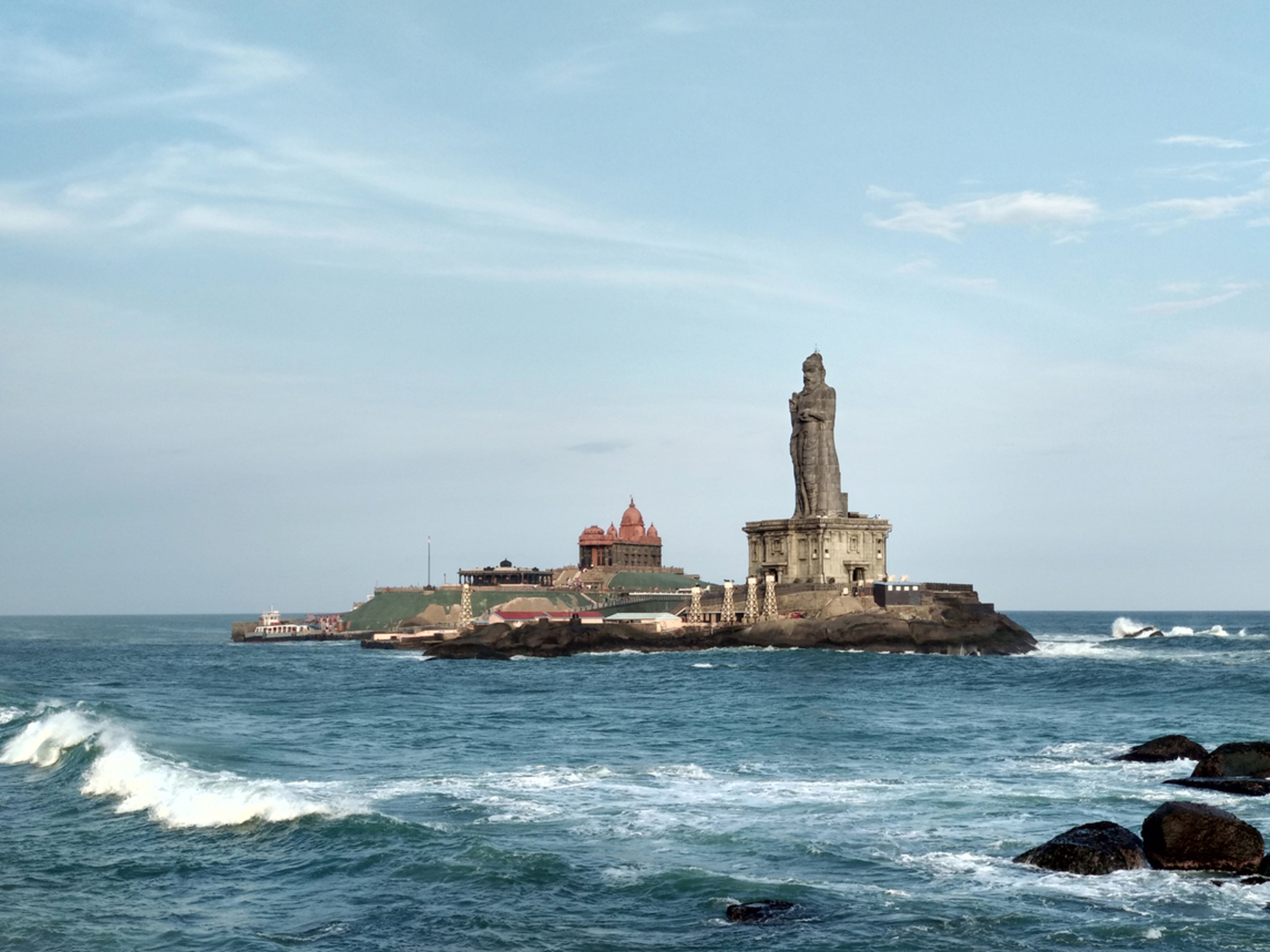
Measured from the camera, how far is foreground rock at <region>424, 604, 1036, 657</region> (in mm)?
123125

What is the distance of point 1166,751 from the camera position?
44375 millimetres

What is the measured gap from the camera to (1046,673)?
92.0 m

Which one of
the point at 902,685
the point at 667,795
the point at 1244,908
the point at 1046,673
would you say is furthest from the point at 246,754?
the point at 1046,673

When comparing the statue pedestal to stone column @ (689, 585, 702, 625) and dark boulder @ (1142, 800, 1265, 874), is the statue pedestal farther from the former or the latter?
dark boulder @ (1142, 800, 1265, 874)

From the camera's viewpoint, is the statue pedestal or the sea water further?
the statue pedestal

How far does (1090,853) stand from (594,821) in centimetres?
1226

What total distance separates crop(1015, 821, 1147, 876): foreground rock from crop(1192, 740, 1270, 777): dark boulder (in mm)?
12743

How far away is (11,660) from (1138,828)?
121 metres

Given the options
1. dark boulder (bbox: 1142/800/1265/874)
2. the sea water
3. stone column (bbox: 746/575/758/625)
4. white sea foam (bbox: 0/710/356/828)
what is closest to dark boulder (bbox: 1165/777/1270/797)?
the sea water

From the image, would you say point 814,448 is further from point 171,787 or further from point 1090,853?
point 1090,853

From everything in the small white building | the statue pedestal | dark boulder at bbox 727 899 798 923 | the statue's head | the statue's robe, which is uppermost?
the statue's head

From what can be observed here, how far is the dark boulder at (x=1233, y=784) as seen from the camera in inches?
1470

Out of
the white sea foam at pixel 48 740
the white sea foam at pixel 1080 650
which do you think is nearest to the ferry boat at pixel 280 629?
the white sea foam at pixel 1080 650

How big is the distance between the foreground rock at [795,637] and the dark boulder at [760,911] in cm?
9916
